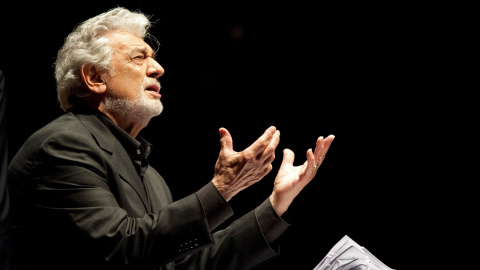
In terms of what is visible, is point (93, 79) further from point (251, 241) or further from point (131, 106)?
point (251, 241)

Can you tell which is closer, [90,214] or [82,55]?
[90,214]

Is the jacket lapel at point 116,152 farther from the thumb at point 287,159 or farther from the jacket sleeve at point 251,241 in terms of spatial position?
the thumb at point 287,159

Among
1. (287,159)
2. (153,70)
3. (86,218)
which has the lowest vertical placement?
(86,218)

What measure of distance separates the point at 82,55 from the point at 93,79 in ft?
0.29

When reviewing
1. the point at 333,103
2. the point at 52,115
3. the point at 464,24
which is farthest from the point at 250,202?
the point at 464,24

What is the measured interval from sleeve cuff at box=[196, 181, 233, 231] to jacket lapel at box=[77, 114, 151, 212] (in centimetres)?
27

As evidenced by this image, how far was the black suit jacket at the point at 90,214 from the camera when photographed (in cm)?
150

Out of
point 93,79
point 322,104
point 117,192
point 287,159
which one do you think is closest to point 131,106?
point 93,79

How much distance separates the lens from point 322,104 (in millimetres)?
2807

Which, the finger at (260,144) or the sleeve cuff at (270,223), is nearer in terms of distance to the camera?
the finger at (260,144)

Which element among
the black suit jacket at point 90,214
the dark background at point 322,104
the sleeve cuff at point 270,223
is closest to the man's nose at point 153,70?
the black suit jacket at point 90,214

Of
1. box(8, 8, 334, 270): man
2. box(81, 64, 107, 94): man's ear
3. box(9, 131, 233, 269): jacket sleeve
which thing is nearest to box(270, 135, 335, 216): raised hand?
box(8, 8, 334, 270): man

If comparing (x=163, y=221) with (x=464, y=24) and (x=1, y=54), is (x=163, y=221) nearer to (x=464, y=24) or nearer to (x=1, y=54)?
(x=1, y=54)

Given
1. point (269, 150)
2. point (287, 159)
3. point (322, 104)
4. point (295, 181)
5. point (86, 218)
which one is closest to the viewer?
point (86, 218)
